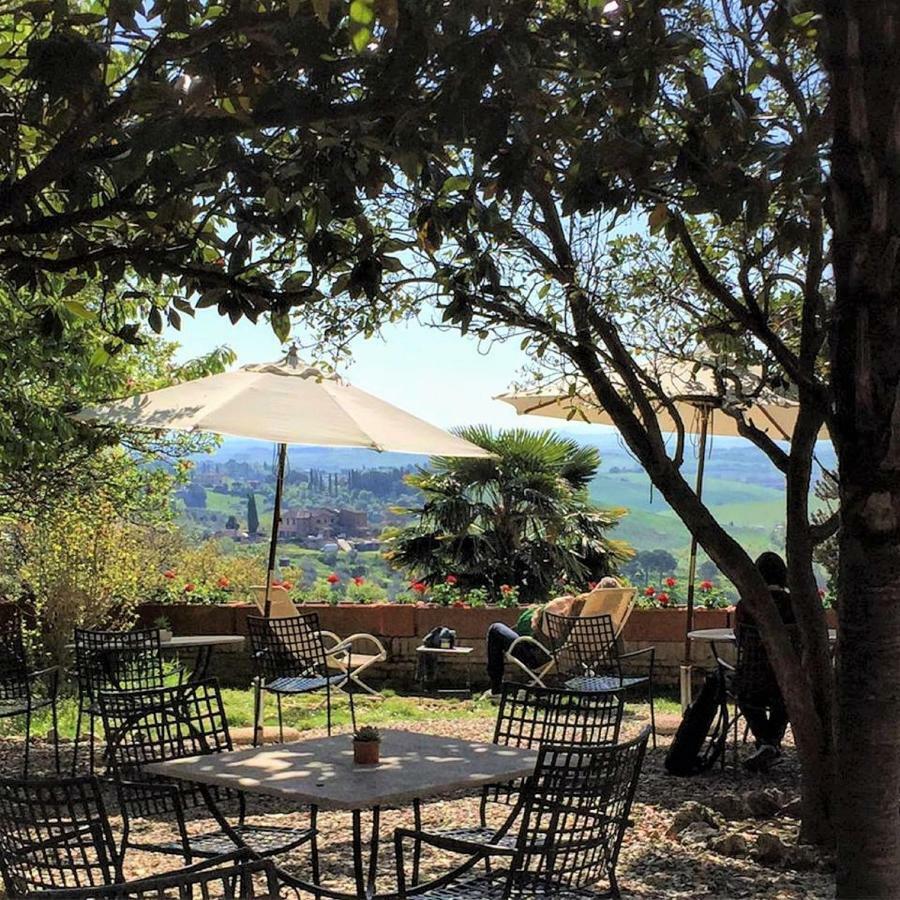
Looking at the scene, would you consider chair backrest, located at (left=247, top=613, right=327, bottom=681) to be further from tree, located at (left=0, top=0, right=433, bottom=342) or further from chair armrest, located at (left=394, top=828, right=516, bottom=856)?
chair armrest, located at (left=394, top=828, right=516, bottom=856)

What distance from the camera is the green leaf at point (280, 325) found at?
3936 mm

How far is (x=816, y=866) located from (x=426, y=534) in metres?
10.6

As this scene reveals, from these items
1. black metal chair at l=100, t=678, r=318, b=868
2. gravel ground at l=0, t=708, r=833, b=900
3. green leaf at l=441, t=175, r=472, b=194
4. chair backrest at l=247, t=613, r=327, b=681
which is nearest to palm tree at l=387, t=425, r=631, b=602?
chair backrest at l=247, t=613, r=327, b=681

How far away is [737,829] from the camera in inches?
228

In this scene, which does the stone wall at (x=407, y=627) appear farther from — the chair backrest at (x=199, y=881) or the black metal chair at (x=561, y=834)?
the chair backrest at (x=199, y=881)

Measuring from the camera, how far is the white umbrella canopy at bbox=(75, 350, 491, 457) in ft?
23.5

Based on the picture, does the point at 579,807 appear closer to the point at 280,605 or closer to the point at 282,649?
the point at 282,649

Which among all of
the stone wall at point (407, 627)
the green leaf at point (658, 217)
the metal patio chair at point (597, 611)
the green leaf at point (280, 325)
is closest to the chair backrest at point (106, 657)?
the metal patio chair at point (597, 611)

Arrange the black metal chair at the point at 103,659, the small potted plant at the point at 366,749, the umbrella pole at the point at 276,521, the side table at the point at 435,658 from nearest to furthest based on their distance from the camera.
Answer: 1. the small potted plant at the point at 366,749
2. the black metal chair at the point at 103,659
3. the umbrella pole at the point at 276,521
4. the side table at the point at 435,658

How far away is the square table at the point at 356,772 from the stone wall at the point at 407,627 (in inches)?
237

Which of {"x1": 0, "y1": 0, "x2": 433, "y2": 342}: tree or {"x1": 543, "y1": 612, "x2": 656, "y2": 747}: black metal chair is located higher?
{"x1": 0, "y1": 0, "x2": 433, "y2": 342}: tree

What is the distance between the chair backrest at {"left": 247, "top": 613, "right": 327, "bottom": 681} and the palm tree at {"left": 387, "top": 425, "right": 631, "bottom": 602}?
652cm

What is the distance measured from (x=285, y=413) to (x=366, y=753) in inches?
135

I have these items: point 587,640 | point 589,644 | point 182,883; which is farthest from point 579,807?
point 587,640
